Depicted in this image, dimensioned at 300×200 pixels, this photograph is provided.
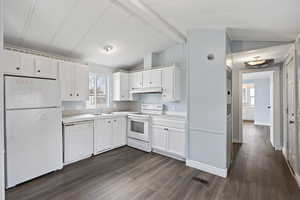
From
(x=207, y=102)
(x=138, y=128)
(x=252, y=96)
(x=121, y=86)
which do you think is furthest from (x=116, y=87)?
(x=252, y=96)

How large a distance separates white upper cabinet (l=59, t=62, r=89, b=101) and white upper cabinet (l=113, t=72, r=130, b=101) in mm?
1041

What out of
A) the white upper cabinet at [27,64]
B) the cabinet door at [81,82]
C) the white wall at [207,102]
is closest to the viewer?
the white upper cabinet at [27,64]

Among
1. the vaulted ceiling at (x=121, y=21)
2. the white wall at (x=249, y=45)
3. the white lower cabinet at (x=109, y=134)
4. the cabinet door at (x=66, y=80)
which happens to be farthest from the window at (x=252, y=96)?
the cabinet door at (x=66, y=80)

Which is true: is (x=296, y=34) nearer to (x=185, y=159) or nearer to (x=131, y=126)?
(x=185, y=159)

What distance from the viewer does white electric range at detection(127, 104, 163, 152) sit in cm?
380

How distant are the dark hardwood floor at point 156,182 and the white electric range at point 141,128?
532 mm

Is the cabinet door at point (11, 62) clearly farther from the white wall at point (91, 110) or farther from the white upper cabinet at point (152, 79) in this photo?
the white upper cabinet at point (152, 79)

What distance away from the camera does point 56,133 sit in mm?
2762

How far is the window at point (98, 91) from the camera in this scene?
428 centimetres

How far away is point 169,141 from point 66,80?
2637 millimetres

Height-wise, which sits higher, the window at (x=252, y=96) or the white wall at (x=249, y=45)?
the white wall at (x=249, y=45)

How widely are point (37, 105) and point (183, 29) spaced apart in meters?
3.02

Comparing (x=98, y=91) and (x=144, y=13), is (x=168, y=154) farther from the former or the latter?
(x=144, y=13)

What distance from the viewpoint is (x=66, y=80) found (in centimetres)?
318
